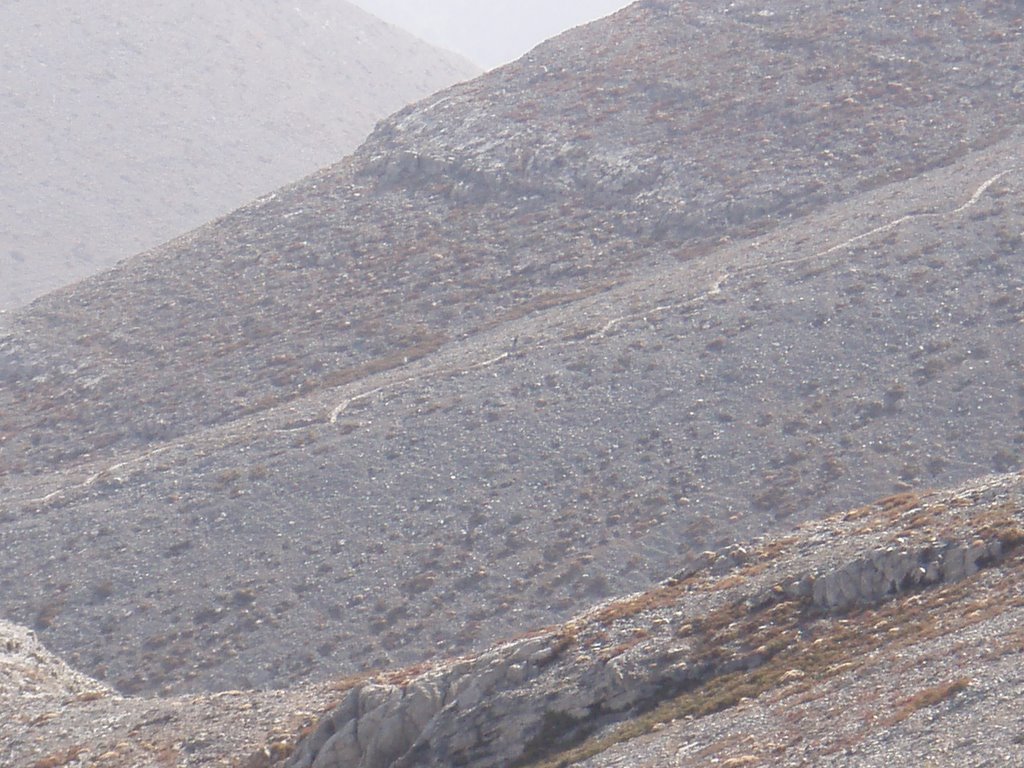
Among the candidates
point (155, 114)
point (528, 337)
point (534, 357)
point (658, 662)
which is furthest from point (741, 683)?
point (155, 114)

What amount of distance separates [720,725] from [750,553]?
528 cm

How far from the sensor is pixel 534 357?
103ft

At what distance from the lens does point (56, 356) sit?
138ft

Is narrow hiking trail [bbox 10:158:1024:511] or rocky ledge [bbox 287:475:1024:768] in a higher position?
narrow hiking trail [bbox 10:158:1024:511]

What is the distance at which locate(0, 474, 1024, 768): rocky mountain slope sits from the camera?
460 inches

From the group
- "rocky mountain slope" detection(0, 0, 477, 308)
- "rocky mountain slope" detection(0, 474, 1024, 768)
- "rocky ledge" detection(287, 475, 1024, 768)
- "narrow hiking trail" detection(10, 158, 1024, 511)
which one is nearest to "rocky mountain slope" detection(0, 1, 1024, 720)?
"narrow hiking trail" detection(10, 158, 1024, 511)

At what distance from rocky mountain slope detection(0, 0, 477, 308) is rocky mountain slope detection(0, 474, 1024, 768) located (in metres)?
66.6

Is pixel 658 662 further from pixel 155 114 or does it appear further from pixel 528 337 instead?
pixel 155 114

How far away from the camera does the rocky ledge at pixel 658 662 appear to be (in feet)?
47.2

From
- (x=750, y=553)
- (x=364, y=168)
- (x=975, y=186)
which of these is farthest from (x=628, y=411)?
(x=364, y=168)

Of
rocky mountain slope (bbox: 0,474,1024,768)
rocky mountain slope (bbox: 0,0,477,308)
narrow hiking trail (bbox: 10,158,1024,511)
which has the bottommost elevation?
rocky mountain slope (bbox: 0,474,1024,768)

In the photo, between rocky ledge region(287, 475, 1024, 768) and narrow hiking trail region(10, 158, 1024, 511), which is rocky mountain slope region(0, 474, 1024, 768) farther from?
narrow hiking trail region(10, 158, 1024, 511)

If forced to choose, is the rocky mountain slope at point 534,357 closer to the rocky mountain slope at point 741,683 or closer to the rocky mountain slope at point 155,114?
the rocky mountain slope at point 741,683

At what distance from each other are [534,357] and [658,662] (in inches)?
659
